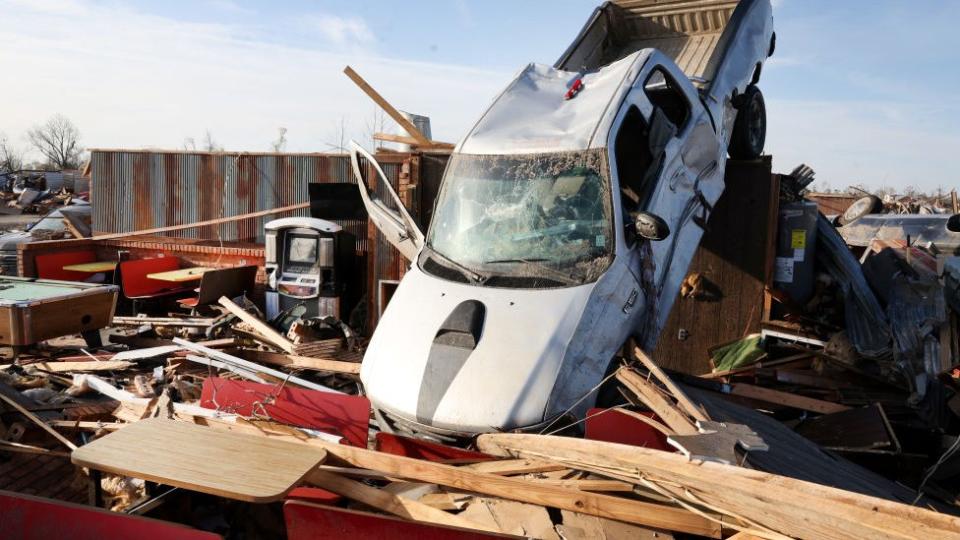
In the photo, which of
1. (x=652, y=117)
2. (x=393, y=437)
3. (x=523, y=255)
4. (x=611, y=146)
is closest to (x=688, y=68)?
(x=652, y=117)

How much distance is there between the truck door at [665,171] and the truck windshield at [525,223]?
400 mm

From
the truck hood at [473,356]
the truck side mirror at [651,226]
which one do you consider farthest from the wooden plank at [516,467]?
the truck side mirror at [651,226]

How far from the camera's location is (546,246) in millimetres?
5039

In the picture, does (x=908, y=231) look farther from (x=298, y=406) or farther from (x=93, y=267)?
(x=93, y=267)

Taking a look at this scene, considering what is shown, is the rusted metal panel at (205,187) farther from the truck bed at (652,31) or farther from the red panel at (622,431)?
the red panel at (622,431)

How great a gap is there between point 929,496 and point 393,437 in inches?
153

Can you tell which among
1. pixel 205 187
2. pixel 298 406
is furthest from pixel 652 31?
pixel 205 187

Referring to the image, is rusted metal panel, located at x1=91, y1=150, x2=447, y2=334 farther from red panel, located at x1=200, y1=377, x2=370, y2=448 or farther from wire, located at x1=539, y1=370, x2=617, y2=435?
wire, located at x1=539, y1=370, x2=617, y2=435

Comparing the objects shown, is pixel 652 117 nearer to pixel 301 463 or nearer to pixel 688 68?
pixel 688 68

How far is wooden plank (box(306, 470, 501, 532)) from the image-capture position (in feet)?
10.7

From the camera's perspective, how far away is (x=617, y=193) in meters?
5.18

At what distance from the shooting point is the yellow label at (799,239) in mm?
8234

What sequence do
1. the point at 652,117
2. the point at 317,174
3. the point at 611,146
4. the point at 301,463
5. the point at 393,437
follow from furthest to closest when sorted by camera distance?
1. the point at 317,174
2. the point at 652,117
3. the point at 611,146
4. the point at 393,437
5. the point at 301,463

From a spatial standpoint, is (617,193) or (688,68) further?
(688,68)
